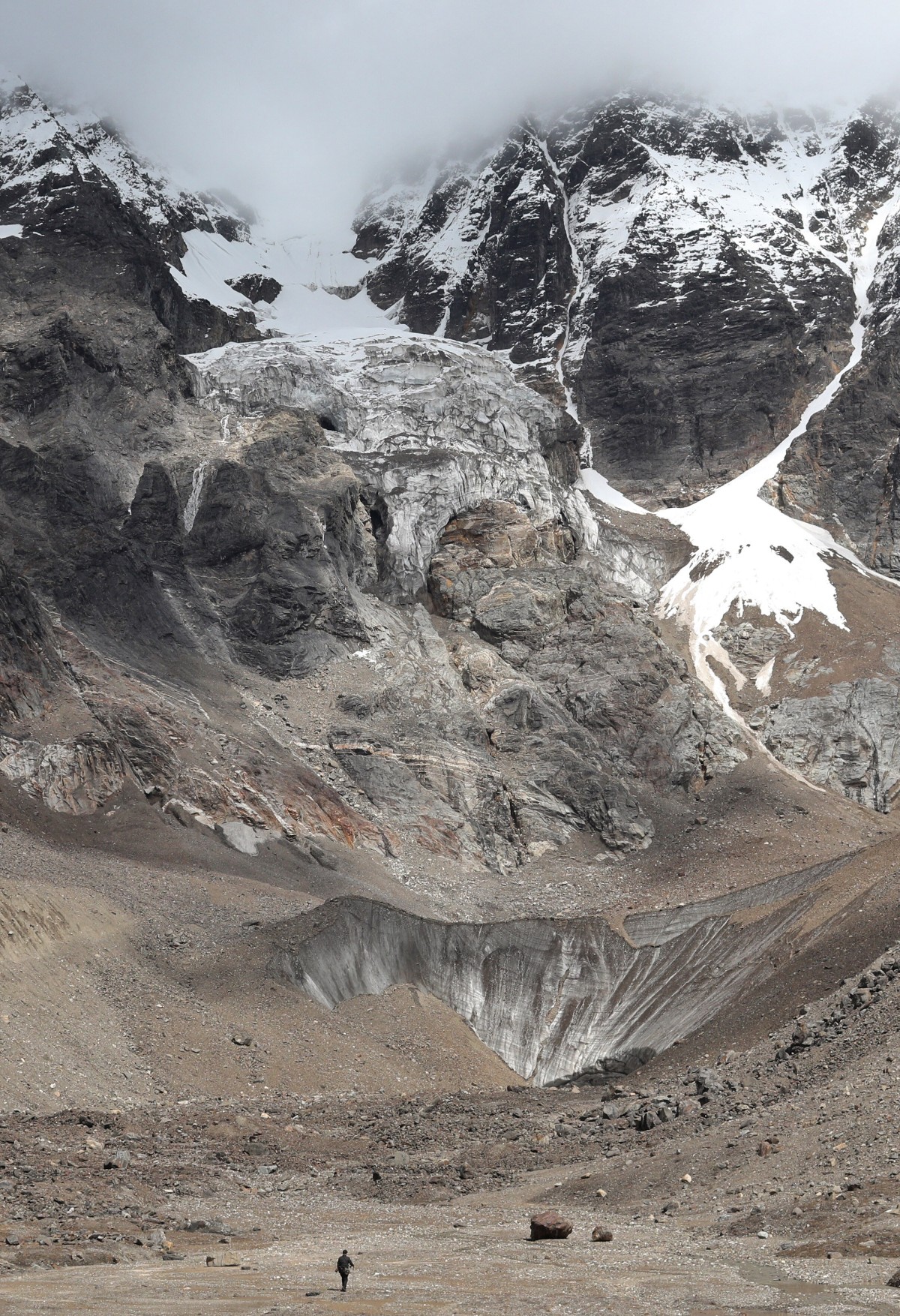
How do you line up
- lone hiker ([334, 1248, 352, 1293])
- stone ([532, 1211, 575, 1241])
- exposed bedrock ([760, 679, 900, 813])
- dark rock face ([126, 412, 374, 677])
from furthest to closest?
exposed bedrock ([760, 679, 900, 813]), dark rock face ([126, 412, 374, 677]), stone ([532, 1211, 575, 1241]), lone hiker ([334, 1248, 352, 1293])

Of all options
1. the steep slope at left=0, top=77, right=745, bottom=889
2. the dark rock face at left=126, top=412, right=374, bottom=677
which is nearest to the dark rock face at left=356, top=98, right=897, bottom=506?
the steep slope at left=0, top=77, right=745, bottom=889

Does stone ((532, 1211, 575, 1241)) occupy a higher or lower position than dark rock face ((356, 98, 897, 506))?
lower

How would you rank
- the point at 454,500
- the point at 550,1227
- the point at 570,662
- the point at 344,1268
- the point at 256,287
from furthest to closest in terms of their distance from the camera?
1. the point at 256,287
2. the point at 454,500
3. the point at 570,662
4. the point at 550,1227
5. the point at 344,1268

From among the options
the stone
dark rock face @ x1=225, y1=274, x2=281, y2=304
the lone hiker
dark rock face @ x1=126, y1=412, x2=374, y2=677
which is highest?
dark rock face @ x1=225, y1=274, x2=281, y2=304

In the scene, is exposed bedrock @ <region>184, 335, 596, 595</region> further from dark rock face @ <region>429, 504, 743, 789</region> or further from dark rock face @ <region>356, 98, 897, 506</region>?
dark rock face @ <region>356, 98, 897, 506</region>

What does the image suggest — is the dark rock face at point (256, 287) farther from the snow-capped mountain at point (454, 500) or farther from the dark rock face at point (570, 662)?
the dark rock face at point (570, 662)

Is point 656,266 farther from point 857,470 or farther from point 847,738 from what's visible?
point 847,738

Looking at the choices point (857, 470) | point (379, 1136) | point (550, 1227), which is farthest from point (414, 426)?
point (550, 1227)
